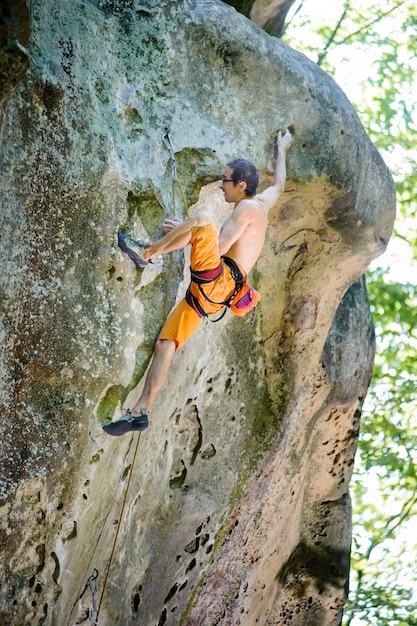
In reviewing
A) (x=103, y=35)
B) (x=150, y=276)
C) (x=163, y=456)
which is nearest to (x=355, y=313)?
(x=163, y=456)

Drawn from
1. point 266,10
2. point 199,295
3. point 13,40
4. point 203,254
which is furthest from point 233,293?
point 266,10

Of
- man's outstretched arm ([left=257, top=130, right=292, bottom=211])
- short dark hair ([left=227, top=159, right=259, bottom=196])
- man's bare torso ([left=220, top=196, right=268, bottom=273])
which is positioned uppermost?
man's outstretched arm ([left=257, top=130, right=292, bottom=211])

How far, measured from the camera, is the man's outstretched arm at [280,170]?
20.8ft

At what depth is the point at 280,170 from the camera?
6.54m

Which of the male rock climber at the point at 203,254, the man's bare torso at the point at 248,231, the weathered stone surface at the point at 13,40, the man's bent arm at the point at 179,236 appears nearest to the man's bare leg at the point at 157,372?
the male rock climber at the point at 203,254

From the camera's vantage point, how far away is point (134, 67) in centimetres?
599

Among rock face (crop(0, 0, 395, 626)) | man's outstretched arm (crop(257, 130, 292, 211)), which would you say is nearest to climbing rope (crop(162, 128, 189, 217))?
rock face (crop(0, 0, 395, 626))

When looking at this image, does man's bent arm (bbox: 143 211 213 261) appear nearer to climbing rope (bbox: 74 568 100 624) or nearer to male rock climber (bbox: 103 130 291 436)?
male rock climber (bbox: 103 130 291 436)

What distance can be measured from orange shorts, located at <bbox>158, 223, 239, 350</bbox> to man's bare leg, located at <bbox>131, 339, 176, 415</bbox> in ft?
0.15

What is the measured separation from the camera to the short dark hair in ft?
19.2

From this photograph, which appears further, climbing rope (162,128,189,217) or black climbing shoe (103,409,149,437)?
climbing rope (162,128,189,217)

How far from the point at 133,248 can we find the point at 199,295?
0.45 metres

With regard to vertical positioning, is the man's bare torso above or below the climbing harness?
above

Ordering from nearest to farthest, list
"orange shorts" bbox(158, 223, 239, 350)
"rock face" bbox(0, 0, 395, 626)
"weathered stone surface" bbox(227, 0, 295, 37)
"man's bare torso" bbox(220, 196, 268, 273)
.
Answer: "rock face" bbox(0, 0, 395, 626)
"orange shorts" bbox(158, 223, 239, 350)
"man's bare torso" bbox(220, 196, 268, 273)
"weathered stone surface" bbox(227, 0, 295, 37)
